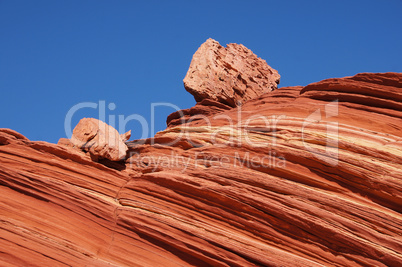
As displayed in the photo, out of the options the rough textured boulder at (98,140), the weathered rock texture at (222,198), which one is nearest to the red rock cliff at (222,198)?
the weathered rock texture at (222,198)

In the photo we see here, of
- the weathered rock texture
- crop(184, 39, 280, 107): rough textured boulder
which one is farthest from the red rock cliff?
crop(184, 39, 280, 107): rough textured boulder

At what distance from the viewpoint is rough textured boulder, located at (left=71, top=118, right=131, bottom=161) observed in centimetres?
1495

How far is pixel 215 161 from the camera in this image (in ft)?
47.8

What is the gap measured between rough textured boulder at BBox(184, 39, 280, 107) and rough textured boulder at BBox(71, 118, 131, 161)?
6961 millimetres

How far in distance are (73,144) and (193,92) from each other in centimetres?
827

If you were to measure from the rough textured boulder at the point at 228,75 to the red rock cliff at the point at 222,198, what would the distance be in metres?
5.81

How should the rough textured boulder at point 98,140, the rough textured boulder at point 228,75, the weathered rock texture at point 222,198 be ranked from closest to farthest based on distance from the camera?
1. the weathered rock texture at point 222,198
2. the rough textured boulder at point 98,140
3. the rough textured boulder at point 228,75

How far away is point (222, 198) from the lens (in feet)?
42.9

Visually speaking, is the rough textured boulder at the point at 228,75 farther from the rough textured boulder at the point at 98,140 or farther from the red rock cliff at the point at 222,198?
the rough textured boulder at the point at 98,140

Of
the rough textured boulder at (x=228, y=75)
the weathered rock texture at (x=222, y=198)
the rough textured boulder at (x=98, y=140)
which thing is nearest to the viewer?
the weathered rock texture at (x=222, y=198)

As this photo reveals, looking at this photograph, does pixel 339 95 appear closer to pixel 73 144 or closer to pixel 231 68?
pixel 231 68

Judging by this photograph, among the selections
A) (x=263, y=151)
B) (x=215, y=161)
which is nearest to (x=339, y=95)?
(x=263, y=151)

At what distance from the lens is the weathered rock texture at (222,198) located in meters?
11.9

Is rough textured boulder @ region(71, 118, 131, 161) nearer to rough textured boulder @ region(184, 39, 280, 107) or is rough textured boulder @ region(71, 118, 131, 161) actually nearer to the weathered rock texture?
the weathered rock texture
